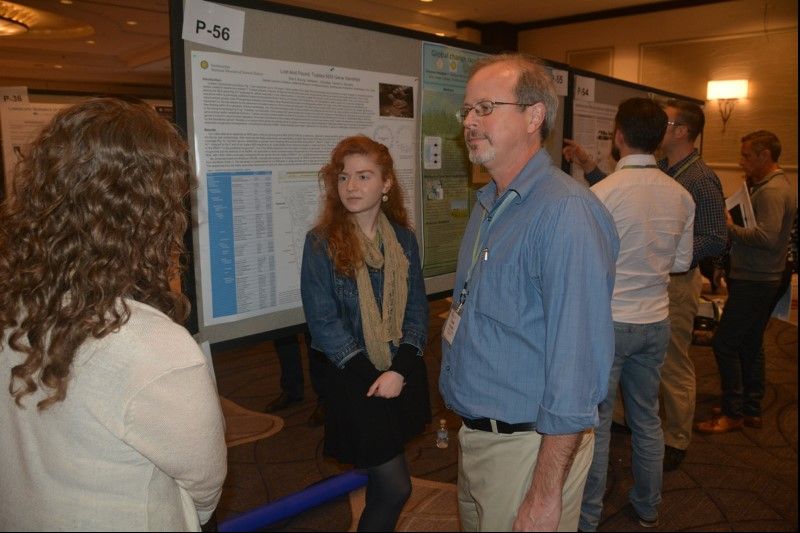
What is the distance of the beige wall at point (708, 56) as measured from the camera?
20.2 feet

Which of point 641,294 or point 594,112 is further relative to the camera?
point 594,112

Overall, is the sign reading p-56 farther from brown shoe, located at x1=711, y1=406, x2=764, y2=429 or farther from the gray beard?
brown shoe, located at x1=711, y1=406, x2=764, y2=429

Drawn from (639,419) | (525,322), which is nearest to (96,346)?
(525,322)

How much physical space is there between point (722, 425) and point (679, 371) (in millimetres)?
731

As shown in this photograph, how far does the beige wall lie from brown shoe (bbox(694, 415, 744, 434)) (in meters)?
3.40

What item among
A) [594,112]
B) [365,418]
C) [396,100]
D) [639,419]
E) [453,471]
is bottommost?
[453,471]

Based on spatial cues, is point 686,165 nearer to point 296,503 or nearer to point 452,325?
point 452,325

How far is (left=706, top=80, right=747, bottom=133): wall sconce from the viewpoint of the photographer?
6500mm

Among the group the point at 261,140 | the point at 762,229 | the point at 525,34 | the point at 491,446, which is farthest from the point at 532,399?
the point at 525,34

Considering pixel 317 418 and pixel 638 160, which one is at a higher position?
pixel 638 160

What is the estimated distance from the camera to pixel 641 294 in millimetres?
2254

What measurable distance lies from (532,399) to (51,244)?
0.96m

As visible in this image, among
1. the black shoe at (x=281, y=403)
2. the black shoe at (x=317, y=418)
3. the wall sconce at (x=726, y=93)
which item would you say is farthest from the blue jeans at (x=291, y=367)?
the wall sconce at (x=726, y=93)

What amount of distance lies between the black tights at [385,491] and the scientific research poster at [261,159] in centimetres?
61
